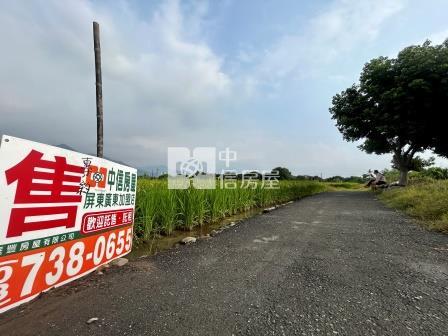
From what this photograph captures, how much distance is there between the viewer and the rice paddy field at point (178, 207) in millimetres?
4223

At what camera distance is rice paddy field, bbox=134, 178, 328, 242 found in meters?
4.22

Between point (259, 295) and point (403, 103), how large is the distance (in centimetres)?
1471

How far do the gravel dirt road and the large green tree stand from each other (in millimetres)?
12054

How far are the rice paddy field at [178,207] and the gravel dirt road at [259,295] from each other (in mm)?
875

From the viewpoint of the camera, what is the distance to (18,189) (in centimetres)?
189

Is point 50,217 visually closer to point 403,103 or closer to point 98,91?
point 98,91

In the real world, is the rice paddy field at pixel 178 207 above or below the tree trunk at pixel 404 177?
below

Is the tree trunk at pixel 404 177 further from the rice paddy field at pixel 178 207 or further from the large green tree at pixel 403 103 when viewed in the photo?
the rice paddy field at pixel 178 207

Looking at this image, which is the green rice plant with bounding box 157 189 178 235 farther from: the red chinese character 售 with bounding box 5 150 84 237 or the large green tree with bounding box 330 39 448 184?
the large green tree with bounding box 330 39 448 184

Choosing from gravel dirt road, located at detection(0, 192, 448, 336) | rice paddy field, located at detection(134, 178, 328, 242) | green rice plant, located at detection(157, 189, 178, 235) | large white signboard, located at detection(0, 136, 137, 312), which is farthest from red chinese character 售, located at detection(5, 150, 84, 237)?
green rice plant, located at detection(157, 189, 178, 235)

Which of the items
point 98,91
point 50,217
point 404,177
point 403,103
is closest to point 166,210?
point 98,91

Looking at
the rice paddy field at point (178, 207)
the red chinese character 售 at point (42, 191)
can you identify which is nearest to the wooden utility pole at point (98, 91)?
the rice paddy field at point (178, 207)

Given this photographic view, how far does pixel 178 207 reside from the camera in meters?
5.34

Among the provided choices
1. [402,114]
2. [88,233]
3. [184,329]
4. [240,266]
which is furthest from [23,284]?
[402,114]
